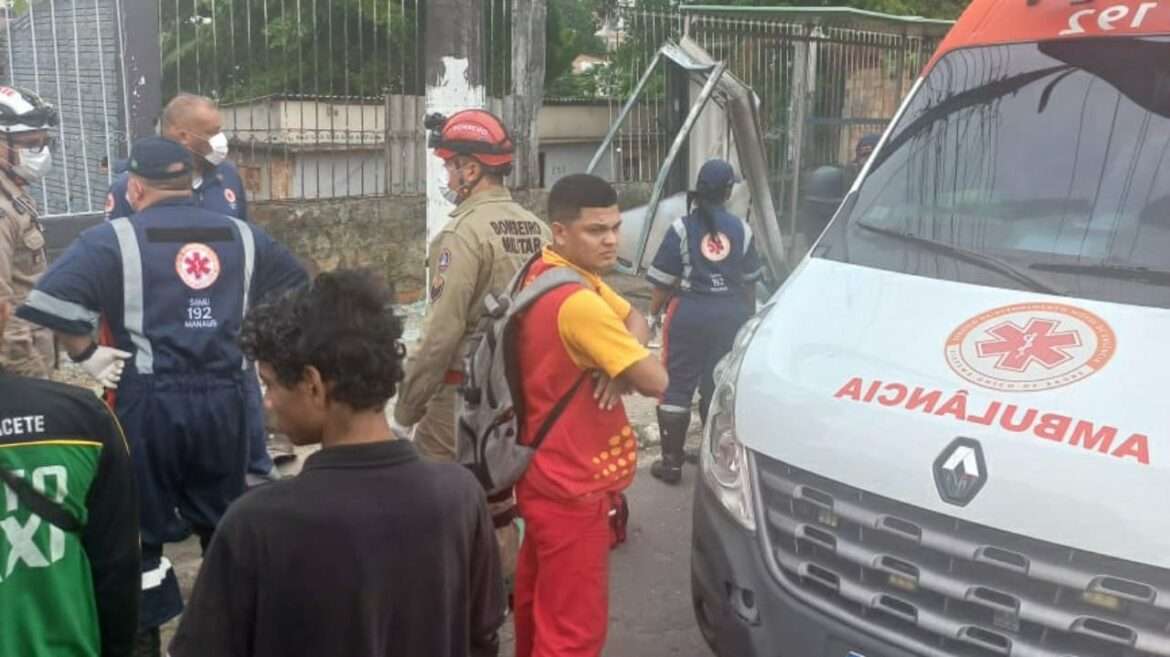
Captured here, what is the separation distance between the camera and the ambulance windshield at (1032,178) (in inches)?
119

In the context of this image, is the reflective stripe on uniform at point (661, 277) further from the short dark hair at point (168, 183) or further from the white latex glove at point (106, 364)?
the white latex glove at point (106, 364)

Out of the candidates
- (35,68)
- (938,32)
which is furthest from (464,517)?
(938,32)

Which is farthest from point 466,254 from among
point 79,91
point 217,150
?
point 79,91

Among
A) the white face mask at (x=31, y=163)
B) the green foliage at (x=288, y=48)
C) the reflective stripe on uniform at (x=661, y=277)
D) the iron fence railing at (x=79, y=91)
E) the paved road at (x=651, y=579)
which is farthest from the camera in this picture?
the green foliage at (x=288, y=48)

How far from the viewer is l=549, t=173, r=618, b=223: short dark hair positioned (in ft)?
10.5

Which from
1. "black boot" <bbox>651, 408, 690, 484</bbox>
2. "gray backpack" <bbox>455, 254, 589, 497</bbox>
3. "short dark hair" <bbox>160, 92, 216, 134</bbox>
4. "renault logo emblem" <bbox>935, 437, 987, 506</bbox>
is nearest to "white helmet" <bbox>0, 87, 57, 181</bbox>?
"short dark hair" <bbox>160, 92, 216, 134</bbox>

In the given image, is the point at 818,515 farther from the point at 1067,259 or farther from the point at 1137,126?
the point at 1137,126

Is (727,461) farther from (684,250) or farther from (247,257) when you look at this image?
(684,250)

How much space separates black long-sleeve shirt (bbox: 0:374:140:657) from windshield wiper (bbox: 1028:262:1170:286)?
2.38 m

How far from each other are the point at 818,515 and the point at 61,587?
5.56 ft

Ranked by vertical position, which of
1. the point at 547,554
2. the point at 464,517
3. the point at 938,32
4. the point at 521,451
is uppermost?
the point at 938,32

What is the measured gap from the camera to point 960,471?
2.48m

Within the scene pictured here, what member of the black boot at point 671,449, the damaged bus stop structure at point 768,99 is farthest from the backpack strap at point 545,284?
the damaged bus stop structure at point 768,99

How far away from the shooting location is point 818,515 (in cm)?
272
